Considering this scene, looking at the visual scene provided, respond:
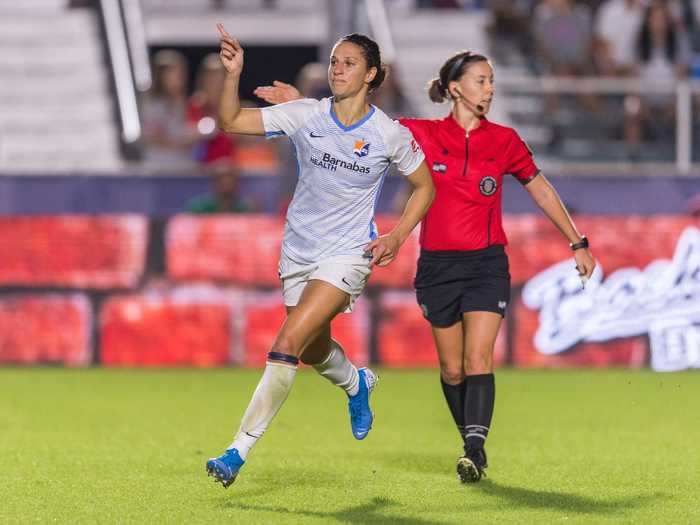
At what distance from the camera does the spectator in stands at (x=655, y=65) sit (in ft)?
53.6

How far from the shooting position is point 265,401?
7.65 metres

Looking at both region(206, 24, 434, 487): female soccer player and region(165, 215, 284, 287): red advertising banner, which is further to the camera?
region(165, 215, 284, 287): red advertising banner

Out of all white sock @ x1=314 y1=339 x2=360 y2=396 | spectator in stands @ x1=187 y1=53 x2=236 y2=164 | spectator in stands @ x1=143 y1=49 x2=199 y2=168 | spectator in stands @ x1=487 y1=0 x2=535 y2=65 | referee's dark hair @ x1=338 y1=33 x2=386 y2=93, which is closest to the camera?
referee's dark hair @ x1=338 y1=33 x2=386 y2=93

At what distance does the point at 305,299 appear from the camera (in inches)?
308

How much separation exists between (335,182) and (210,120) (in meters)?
9.33

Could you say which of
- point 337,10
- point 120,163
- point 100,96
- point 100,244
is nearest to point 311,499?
point 100,244

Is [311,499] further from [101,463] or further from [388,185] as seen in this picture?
[388,185]

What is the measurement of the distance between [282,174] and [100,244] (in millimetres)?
1872

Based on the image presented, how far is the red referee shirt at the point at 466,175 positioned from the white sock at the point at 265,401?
4.25 feet

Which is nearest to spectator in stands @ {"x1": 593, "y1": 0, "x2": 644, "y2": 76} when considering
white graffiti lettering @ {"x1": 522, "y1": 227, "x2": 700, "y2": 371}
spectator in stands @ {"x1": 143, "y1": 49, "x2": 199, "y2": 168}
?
white graffiti lettering @ {"x1": 522, "y1": 227, "x2": 700, "y2": 371}

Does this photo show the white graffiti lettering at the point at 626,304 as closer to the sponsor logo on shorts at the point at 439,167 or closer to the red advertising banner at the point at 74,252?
the red advertising banner at the point at 74,252

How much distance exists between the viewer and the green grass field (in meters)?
7.37

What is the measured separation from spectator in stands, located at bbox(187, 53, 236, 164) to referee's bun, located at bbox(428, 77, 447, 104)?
26.1 ft

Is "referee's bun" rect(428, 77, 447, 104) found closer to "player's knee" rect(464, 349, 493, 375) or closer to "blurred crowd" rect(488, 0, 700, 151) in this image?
"player's knee" rect(464, 349, 493, 375)
